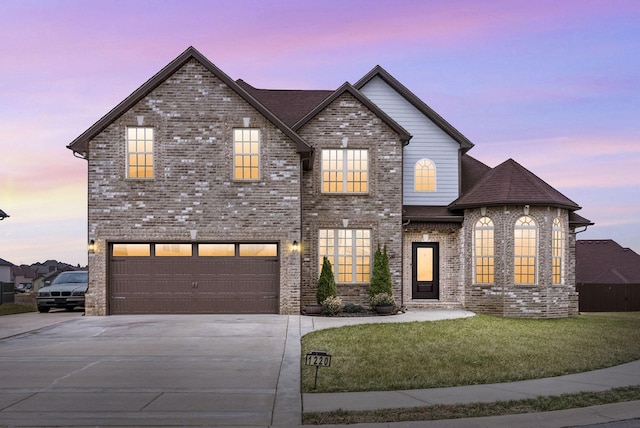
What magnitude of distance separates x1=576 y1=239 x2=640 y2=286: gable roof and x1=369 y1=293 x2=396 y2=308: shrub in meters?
16.5

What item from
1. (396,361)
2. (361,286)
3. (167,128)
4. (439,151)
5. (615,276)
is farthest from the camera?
(615,276)

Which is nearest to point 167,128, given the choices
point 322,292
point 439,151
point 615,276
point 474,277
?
point 322,292

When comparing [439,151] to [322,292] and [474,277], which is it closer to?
[474,277]

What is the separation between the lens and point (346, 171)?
23469mm

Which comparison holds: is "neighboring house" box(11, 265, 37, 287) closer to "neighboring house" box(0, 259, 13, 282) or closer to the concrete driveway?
"neighboring house" box(0, 259, 13, 282)

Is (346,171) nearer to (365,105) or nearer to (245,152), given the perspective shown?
(365,105)

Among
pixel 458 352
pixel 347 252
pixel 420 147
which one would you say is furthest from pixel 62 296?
pixel 458 352

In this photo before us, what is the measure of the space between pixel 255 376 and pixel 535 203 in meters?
14.9

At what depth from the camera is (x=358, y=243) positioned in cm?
2341

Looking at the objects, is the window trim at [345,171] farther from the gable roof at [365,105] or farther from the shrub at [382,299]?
the shrub at [382,299]

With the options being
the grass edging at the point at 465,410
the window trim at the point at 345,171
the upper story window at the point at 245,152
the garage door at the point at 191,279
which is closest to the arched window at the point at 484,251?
the window trim at the point at 345,171

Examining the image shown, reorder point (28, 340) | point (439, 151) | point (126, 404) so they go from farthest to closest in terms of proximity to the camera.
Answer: point (439, 151) < point (28, 340) < point (126, 404)

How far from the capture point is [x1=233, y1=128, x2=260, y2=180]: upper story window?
2133 centimetres

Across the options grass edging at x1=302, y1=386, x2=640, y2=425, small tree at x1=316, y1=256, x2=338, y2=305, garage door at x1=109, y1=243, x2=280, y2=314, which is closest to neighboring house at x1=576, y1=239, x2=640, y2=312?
small tree at x1=316, y1=256, x2=338, y2=305
